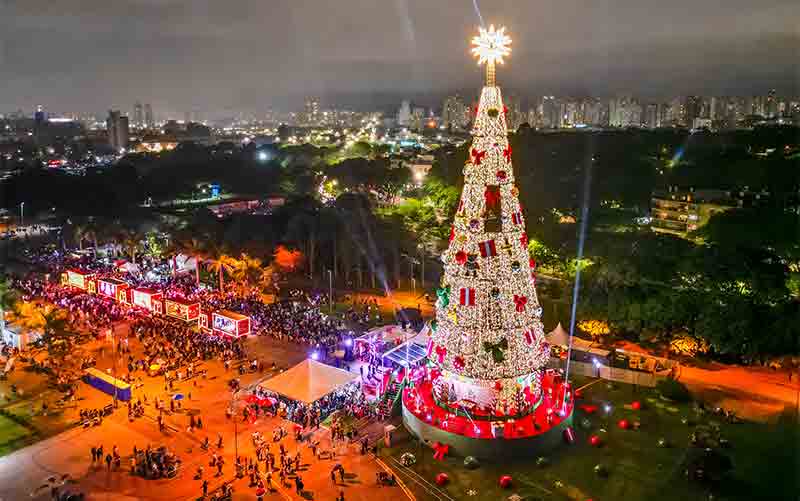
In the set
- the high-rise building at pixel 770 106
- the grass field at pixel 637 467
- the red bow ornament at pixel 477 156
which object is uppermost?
the high-rise building at pixel 770 106

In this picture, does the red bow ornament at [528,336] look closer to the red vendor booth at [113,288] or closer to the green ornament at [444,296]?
the green ornament at [444,296]

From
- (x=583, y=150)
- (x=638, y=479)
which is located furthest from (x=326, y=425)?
(x=583, y=150)

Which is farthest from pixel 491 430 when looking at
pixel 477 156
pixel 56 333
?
pixel 56 333

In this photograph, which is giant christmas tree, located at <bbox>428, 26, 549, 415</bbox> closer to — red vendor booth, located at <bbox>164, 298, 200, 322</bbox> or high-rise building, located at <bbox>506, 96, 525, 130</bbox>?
red vendor booth, located at <bbox>164, 298, 200, 322</bbox>

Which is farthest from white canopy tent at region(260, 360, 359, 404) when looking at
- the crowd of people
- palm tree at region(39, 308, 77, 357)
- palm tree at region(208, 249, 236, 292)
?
palm tree at region(208, 249, 236, 292)

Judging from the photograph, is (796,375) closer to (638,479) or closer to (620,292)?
(620,292)

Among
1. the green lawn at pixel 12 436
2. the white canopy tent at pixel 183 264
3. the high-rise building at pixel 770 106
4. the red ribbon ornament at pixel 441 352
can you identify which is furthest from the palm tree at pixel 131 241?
the high-rise building at pixel 770 106

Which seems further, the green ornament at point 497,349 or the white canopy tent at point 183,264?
the white canopy tent at point 183,264
